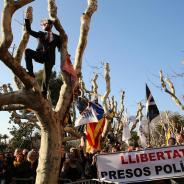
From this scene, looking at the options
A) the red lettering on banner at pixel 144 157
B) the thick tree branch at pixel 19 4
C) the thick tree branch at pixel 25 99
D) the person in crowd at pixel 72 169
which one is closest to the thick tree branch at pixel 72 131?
the person in crowd at pixel 72 169

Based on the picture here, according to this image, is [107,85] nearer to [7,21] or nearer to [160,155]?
[160,155]

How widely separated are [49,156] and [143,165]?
2.84m

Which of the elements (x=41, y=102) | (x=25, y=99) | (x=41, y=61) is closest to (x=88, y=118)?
(x=41, y=61)

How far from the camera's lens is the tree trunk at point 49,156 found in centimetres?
615

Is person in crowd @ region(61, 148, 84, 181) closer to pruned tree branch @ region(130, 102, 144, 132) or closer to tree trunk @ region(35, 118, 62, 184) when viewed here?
tree trunk @ region(35, 118, 62, 184)

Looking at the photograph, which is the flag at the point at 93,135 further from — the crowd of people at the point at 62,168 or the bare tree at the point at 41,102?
the bare tree at the point at 41,102

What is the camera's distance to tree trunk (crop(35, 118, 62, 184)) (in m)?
6.15

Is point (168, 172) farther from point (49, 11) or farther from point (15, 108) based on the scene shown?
point (49, 11)

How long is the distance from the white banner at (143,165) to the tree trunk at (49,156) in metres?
2.22

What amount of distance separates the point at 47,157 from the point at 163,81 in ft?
62.1

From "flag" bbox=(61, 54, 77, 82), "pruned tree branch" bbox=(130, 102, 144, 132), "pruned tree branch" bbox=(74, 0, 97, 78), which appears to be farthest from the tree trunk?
"pruned tree branch" bbox=(130, 102, 144, 132)

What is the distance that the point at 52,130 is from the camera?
630cm

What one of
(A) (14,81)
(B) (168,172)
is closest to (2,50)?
(A) (14,81)

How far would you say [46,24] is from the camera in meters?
7.04
